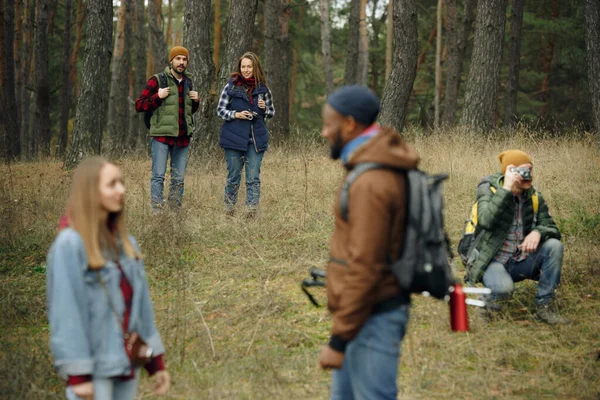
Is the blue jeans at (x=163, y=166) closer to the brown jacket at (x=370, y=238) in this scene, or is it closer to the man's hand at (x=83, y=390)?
the man's hand at (x=83, y=390)

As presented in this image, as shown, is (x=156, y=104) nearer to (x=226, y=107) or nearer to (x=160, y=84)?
(x=160, y=84)

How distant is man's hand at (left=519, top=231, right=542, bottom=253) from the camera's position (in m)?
5.79

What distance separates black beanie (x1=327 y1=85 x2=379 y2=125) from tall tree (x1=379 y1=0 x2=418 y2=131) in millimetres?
11811

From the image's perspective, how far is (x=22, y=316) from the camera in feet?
21.3

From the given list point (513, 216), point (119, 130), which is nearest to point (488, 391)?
point (513, 216)

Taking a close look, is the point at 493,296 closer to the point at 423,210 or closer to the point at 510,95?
the point at 423,210

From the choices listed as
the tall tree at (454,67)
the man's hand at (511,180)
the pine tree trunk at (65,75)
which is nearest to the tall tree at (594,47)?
the man's hand at (511,180)

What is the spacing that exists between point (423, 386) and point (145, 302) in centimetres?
231

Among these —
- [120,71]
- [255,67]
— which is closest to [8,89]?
[120,71]

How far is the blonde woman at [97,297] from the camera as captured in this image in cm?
303

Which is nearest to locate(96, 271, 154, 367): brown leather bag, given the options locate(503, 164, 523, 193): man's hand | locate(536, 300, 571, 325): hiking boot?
locate(503, 164, 523, 193): man's hand

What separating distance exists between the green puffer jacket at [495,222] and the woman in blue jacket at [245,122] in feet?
12.7

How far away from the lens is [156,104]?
9023 millimetres

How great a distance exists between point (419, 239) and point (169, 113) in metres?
6.52
